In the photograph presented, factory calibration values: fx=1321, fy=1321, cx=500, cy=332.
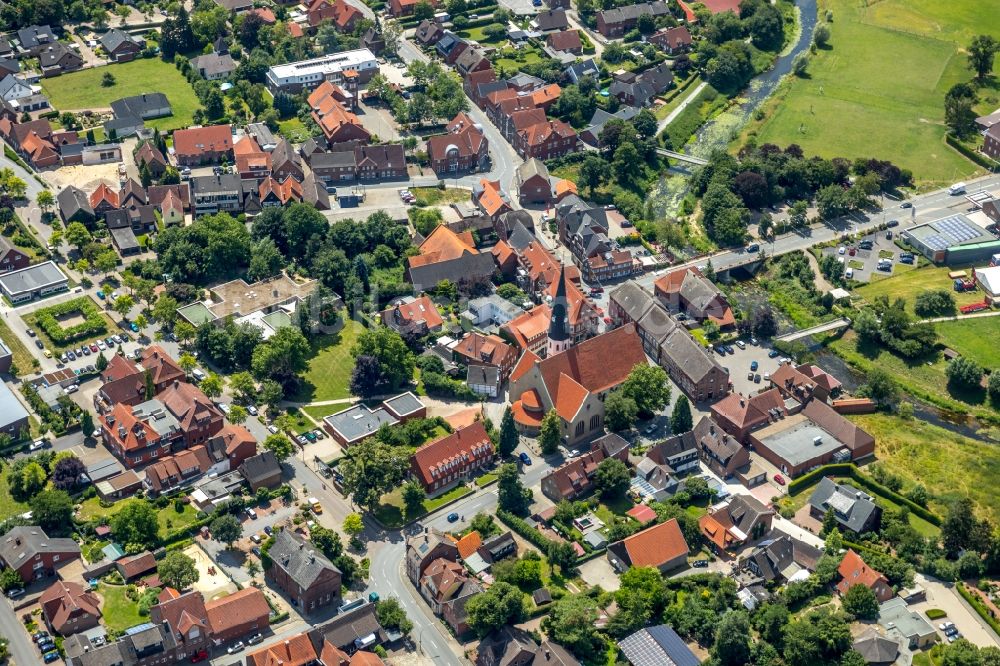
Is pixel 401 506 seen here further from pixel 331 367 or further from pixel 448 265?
pixel 448 265

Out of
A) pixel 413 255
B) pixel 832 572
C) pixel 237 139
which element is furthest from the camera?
pixel 237 139

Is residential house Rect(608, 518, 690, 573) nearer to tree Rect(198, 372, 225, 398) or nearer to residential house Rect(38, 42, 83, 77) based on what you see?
tree Rect(198, 372, 225, 398)

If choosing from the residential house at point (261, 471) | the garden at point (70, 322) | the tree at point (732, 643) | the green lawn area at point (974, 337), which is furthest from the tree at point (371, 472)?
the green lawn area at point (974, 337)

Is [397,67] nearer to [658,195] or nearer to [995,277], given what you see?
[658,195]

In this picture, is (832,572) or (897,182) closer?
(832,572)

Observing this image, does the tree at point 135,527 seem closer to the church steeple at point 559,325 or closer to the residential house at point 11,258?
the church steeple at point 559,325

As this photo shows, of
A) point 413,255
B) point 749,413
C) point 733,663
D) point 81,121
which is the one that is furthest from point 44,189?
point 733,663
